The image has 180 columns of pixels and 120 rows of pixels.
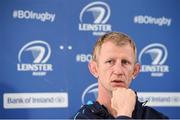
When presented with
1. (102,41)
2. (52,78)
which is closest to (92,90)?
(52,78)

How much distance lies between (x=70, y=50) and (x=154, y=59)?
673 millimetres

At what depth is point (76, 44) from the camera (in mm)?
2771

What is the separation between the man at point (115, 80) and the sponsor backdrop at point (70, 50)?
4.96 feet

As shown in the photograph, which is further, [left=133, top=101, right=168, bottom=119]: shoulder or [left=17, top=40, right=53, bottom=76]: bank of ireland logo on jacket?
[left=17, top=40, right=53, bottom=76]: bank of ireland logo on jacket

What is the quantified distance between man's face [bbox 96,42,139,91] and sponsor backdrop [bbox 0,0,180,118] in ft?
5.12

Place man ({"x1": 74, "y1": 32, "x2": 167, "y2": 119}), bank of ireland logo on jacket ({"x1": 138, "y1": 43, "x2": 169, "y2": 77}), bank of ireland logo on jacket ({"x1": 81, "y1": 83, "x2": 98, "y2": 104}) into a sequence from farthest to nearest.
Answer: bank of ireland logo on jacket ({"x1": 138, "y1": 43, "x2": 169, "y2": 77}) → bank of ireland logo on jacket ({"x1": 81, "y1": 83, "x2": 98, "y2": 104}) → man ({"x1": 74, "y1": 32, "x2": 167, "y2": 119})

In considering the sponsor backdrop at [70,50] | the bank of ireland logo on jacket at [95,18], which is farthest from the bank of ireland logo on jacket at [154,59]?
the bank of ireland logo on jacket at [95,18]

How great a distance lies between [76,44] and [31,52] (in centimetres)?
34

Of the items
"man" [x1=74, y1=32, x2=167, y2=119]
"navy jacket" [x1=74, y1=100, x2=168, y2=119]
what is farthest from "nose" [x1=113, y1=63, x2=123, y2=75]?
"navy jacket" [x1=74, y1=100, x2=168, y2=119]

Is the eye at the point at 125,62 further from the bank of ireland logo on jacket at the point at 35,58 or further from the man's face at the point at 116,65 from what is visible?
the bank of ireland logo on jacket at the point at 35,58

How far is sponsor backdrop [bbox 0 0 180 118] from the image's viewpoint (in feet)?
8.68

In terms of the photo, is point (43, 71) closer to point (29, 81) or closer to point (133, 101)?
point (29, 81)

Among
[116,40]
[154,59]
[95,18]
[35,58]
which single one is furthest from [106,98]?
[154,59]

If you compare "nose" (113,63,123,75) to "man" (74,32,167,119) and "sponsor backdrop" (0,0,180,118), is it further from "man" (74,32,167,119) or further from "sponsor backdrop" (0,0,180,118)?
"sponsor backdrop" (0,0,180,118)
